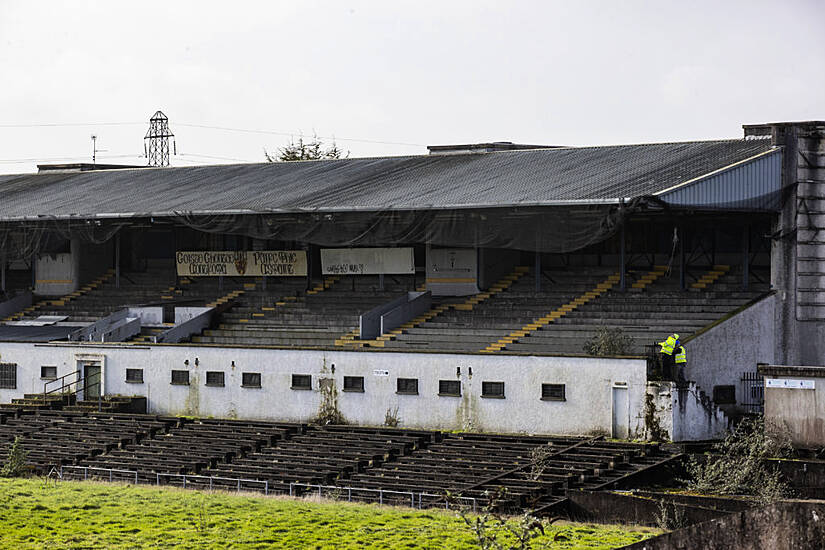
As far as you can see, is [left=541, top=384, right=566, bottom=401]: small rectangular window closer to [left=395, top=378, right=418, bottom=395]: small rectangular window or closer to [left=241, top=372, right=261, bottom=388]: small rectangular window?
[left=395, top=378, right=418, bottom=395]: small rectangular window

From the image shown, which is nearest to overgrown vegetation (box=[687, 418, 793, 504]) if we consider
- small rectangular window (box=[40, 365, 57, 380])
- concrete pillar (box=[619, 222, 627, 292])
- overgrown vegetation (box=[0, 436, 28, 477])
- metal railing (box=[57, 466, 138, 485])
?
concrete pillar (box=[619, 222, 627, 292])

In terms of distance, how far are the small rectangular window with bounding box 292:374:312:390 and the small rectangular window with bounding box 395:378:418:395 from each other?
328 cm

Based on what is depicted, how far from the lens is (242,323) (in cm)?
5434

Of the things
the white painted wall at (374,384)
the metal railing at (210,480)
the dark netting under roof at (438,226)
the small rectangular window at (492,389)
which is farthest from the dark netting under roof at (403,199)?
the metal railing at (210,480)

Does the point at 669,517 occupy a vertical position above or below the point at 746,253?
below

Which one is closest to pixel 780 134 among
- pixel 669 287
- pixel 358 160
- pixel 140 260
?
pixel 669 287

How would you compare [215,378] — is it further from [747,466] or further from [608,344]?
[747,466]

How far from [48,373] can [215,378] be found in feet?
25.0

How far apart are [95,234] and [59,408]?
8.59 m

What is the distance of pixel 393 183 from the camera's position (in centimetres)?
5369

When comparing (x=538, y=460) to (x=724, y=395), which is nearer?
(x=538, y=460)

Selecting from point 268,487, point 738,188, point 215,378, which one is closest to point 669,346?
point 738,188

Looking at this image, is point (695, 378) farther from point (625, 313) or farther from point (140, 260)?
point (140, 260)

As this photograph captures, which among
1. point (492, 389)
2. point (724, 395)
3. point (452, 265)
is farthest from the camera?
point (452, 265)
